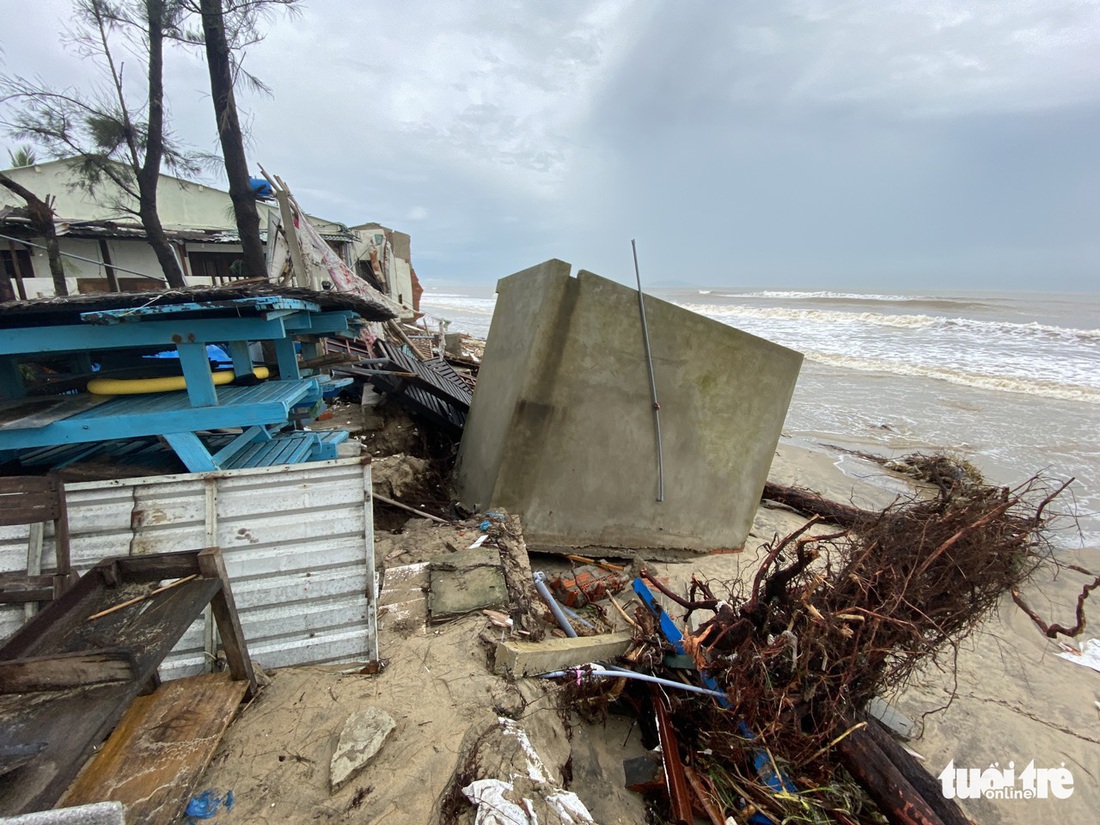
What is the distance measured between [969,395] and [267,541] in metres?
15.1

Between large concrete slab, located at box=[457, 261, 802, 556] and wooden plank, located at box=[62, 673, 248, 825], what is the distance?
255cm

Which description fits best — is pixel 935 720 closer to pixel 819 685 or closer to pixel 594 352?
pixel 819 685

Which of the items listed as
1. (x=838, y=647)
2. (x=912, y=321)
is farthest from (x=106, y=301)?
(x=912, y=321)

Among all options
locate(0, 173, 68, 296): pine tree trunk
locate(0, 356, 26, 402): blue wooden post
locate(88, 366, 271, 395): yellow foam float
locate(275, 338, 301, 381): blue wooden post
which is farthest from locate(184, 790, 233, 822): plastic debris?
locate(0, 173, 68, 296): pine tree trunk

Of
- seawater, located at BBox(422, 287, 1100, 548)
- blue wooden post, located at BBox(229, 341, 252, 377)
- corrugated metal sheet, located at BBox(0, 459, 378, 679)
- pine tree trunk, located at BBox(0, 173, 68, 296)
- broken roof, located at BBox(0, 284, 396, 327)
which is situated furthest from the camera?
seawater, located at BBox(422, 287, 1100, 548)

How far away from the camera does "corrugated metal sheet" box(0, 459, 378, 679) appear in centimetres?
246

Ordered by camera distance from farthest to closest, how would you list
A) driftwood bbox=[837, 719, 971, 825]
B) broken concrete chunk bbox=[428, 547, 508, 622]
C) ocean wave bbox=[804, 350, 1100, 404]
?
ocean wave bbox=[804, 350, 1100, 404]
broken concrete chunk bbox=[428, 547, 508, 622]
driftwood bbox=[837, 719, 971, 825]

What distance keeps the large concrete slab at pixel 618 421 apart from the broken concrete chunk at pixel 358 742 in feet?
7.81

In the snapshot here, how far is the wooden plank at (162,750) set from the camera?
158cm

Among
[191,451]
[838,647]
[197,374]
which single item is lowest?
[838,647]

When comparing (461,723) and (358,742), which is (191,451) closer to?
(358,742)

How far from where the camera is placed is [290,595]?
8.35ft

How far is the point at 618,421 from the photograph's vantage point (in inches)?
174

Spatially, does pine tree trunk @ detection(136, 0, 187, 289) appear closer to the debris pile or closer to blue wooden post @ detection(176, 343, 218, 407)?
blue wooden post @ detection(176, 343, 218, 407)
